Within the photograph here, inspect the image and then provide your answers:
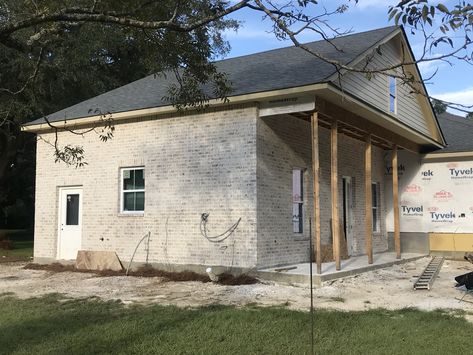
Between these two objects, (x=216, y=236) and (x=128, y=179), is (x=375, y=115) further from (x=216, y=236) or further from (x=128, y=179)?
(x=128, y=179)

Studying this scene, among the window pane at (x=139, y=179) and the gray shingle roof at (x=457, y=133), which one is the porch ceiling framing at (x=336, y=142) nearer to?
the gray shingle roof at (x=457, y=133)

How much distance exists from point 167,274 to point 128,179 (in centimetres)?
310

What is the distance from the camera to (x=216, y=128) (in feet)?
41.8

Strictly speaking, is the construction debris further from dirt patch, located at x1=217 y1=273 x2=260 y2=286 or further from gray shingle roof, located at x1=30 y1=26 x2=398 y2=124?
gray shingle roof, located at x1=30 y1=26 x2=398 y2=124

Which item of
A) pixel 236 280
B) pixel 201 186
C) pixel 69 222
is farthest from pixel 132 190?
pixel 236 280

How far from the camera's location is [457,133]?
20.2m

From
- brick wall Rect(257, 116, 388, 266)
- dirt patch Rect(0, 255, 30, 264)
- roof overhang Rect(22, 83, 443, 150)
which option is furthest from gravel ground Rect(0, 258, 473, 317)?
dirt patch Rect(0, 255, 30, 264)

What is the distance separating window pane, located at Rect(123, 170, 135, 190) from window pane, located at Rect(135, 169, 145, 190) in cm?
11

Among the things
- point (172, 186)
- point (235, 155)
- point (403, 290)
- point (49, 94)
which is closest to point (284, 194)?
point (235, 155)

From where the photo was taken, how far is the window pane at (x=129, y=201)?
14208 millimetres

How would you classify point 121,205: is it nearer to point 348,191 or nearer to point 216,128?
point 216,128

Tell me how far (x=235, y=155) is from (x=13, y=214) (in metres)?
44.2

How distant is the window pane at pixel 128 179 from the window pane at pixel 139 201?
0.31 metres

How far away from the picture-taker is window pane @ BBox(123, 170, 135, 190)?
1429cm
